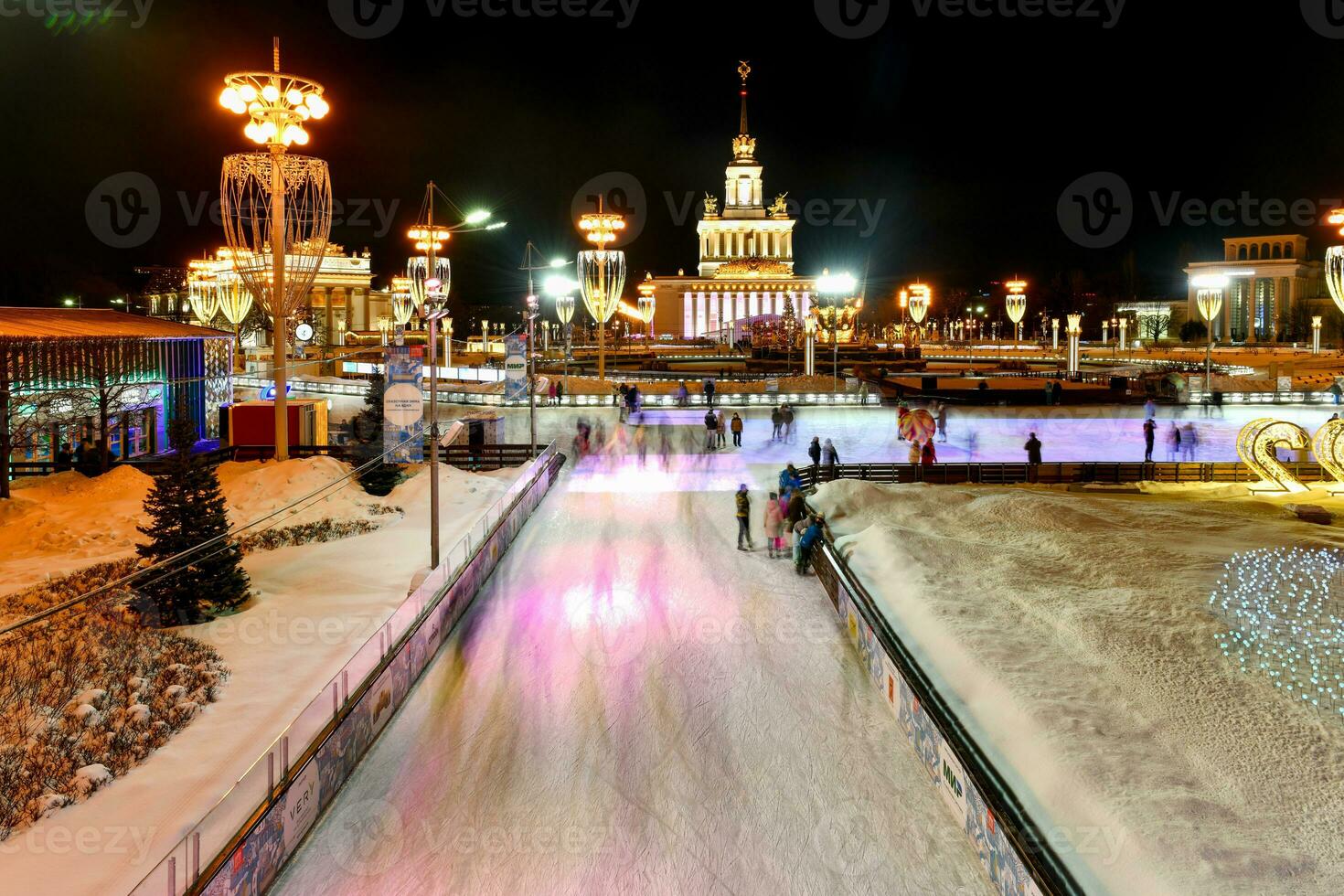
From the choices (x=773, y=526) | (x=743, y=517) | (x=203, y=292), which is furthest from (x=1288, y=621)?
(x=203, y=292)

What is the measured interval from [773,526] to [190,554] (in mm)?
9183

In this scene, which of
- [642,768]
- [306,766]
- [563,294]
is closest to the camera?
[306,766]

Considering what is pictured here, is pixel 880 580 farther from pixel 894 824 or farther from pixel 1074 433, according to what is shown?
pixel 1074 433

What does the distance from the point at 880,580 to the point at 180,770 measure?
9006 millimetres

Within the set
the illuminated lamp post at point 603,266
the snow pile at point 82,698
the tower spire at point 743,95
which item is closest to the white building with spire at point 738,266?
the tower spire at point 743,95

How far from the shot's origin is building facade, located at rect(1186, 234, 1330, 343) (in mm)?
90125

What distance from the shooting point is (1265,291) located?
303 ft

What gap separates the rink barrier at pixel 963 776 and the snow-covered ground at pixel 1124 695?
1.52 ft

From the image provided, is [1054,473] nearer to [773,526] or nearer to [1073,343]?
[773,526]

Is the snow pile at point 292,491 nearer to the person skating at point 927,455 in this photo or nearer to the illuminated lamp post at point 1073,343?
the person skating at point 927,455

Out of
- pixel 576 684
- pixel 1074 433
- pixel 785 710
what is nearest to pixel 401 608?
pixel 576 684

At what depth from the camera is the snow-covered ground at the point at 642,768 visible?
7082 mm

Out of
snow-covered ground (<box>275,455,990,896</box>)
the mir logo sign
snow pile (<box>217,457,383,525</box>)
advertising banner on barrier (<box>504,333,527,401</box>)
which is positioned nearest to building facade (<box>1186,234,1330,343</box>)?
advertising banner on barrier (<box>504,333,527,401</box>)

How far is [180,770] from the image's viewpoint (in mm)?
8367
